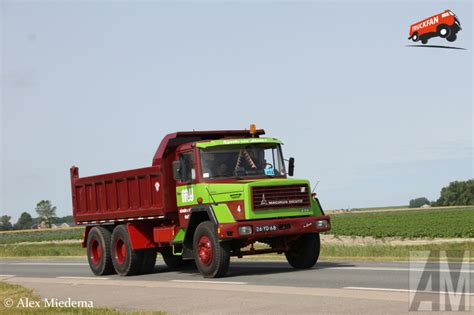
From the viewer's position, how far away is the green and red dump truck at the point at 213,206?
17.1 metres

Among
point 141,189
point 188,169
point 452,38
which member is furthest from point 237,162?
point 452,38

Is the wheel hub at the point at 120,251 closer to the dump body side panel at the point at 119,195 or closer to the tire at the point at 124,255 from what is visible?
the tire at the point at 124,255

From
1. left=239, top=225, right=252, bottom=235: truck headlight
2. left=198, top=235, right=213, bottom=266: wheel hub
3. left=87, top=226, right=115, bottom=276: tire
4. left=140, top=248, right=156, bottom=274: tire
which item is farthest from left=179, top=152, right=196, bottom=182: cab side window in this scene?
left=87, top=226, right=115, bottom=276: tire

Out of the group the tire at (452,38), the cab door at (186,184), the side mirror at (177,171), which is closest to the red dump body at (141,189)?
the cab door at (186,184)

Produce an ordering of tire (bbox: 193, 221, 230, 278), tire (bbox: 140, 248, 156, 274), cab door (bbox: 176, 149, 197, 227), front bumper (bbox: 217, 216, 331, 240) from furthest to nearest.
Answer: tire (bbox: 140, 248, 156, 274)
cab door (bbox: 176, 149, 197, 227)
tire (bbox: 193, 221, 230, 278)
front bumper (bbox: 217, 216, 331, 240)

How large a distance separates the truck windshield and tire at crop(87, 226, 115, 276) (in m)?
5.08

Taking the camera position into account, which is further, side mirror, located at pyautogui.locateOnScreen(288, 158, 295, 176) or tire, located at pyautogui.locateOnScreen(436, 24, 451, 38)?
tire, located at pyautogui.locateOnScreen(436, 24, 451, 38)

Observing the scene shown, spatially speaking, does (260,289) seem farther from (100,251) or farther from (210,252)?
(100,251)

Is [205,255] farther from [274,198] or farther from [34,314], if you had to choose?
[34,314]

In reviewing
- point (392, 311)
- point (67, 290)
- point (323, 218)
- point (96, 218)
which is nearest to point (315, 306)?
point (392, 311)

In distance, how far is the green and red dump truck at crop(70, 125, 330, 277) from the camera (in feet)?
56.0

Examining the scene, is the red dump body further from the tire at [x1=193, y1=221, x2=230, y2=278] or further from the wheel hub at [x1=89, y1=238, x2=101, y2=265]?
the tire at [x1=193, y1=221, x2=230, y2=278]

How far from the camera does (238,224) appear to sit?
54.8 ft

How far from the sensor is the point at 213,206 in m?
17.5
